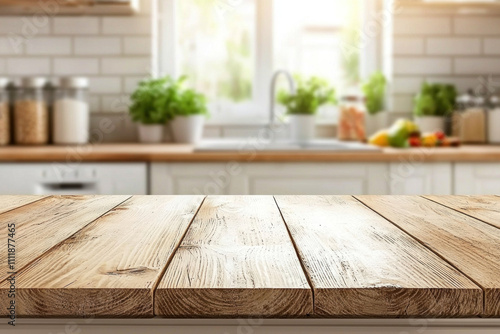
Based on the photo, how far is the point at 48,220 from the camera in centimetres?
91

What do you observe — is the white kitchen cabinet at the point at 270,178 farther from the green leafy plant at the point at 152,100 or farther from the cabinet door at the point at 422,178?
the green leafy plant at the point at 152,100

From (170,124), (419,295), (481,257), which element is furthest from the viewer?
(170,124)

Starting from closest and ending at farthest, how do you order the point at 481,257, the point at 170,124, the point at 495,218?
the point at 481,257
the point at 495,218
the point at 170,124

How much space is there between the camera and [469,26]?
2.90 m

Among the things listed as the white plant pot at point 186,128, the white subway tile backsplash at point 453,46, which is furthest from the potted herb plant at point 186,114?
the white subway tile backsplash at point 453,46

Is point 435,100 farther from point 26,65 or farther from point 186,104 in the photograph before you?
point 26,65

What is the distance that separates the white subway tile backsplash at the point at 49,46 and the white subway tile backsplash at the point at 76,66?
4 cm

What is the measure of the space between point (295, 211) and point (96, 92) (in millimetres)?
2099

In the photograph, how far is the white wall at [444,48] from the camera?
2.88 m

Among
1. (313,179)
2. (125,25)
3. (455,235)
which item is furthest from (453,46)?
(455,235)

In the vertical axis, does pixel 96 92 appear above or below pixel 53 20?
below

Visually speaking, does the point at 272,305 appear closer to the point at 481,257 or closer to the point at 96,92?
the point at 481,257

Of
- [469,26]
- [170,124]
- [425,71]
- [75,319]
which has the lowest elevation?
[75,319]

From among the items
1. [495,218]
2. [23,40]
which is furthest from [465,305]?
[23,40]
